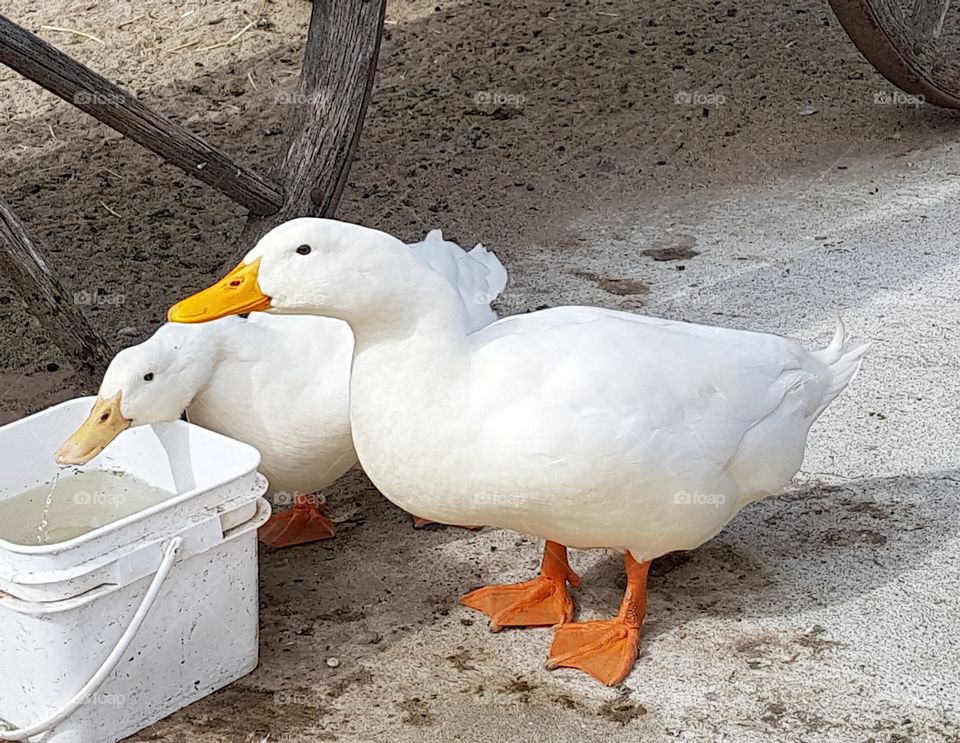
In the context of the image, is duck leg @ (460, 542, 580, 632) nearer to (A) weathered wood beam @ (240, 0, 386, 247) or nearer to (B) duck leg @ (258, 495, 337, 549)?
(B) duck leg @ (258, 495, 337, 549)

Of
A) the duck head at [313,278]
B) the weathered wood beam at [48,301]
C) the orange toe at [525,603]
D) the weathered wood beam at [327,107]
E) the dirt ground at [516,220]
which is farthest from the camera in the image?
the weathered wood beam at [327,107]

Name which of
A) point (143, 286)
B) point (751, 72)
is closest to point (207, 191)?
point (143, 286)

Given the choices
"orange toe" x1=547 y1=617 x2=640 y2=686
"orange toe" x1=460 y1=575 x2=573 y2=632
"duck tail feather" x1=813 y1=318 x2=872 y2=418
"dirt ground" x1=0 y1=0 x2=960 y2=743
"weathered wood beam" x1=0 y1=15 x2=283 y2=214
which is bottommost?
"dirt ground" x1=0 y1=0 x2=960 y2=743

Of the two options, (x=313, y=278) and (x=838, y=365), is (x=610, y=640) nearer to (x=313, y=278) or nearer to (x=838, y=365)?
(x=838, y=365)

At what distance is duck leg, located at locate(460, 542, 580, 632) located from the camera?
289 centimetres

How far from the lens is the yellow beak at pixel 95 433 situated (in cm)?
269

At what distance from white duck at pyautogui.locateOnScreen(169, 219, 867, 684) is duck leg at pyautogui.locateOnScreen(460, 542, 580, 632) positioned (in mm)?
152

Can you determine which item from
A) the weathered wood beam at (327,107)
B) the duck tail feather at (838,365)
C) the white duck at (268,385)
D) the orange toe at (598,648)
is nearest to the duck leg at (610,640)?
the orange toe at (598,648)

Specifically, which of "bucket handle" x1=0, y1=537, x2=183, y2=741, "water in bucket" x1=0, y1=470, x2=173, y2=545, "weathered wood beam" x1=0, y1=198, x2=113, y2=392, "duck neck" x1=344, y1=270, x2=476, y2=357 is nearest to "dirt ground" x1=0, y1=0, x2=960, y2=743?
"bucket handle" x1=0, y1=537, x2=183, y2=741

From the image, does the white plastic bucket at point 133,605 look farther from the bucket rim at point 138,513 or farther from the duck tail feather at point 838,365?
the duck tail feather at point 838,365

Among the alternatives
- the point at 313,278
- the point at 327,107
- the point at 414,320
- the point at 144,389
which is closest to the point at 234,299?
the point at 313,278

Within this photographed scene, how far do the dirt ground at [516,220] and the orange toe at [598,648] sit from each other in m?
0.03

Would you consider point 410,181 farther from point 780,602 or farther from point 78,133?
point 780,602

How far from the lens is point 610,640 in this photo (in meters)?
2.77
